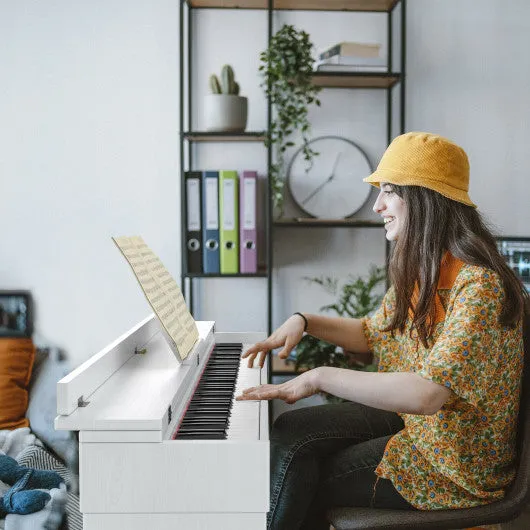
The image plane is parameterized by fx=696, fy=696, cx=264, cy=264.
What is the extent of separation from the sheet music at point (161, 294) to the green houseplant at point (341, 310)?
85 centimetres

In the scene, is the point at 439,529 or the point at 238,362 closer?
the point at 439,529

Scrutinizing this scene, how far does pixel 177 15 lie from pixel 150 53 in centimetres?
20

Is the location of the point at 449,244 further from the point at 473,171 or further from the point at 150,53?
the point at 150,53

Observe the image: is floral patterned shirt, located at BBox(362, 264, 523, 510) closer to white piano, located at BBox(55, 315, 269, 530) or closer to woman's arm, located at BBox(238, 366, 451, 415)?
woman's arm, located at BBox(238, 366, 451, 415)

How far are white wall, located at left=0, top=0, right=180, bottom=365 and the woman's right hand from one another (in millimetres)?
1285

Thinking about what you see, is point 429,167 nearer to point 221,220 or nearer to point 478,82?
point 221,220

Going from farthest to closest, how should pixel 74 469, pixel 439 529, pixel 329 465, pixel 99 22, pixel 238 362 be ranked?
1. pixel 99 22
2. pixel 74 469
3. pixel 238 362
4. pixel 329 465
5. pixel 439 529

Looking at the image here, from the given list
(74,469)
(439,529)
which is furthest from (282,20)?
(439,529)

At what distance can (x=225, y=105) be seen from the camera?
2.72m

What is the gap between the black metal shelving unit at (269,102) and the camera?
276 centimetres

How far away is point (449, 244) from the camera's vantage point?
57.0 inches

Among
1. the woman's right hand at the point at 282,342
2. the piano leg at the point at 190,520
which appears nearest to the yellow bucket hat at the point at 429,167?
the woman's right hand at the point at 282,342

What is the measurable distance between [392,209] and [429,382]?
427mm

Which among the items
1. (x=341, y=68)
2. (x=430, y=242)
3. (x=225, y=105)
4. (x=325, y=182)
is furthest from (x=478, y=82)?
(x=430, y=242)
